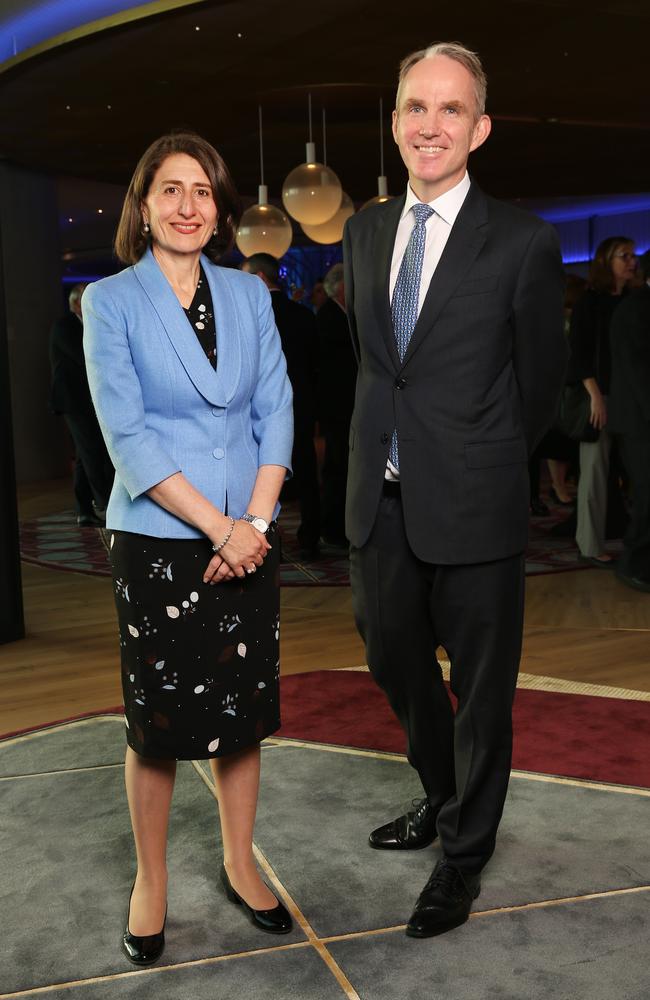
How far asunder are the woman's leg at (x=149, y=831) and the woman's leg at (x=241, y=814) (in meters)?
0.12

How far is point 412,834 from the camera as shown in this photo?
2561 millimetres

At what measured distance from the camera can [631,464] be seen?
532 centimetres

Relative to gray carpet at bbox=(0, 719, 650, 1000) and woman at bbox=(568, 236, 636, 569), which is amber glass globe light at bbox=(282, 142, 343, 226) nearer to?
woman at bbox=(568, 236, 636, 569)

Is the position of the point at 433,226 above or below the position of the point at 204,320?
above

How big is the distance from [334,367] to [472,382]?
4.24 m

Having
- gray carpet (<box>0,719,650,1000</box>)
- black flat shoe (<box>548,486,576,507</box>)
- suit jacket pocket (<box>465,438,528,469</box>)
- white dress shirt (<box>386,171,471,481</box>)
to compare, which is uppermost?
white dress shirt (<box>386,171,471,481</box>)

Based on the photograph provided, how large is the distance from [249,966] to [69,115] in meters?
7.65

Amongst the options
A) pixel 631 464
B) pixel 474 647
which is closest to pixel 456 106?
pixel 474 647

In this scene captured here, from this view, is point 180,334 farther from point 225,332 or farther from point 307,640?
point 307,640

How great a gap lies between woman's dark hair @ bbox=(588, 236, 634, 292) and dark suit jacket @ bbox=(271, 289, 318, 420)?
1.60 metres

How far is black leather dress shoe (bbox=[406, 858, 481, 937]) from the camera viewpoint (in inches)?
85.0

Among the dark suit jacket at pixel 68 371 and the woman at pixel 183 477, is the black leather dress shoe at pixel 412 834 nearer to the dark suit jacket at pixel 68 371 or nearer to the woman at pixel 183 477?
the woman at pixel 183 477

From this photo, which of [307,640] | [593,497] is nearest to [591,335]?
[593,497]

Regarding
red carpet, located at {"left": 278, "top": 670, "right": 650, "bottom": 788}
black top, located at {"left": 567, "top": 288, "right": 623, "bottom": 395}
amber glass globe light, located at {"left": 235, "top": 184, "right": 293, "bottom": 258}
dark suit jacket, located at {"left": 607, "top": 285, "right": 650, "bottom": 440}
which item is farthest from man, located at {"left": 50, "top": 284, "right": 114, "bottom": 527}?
red carpet, located at {"left": 278, "top": 670, "right": 650, "bottom": 788}
